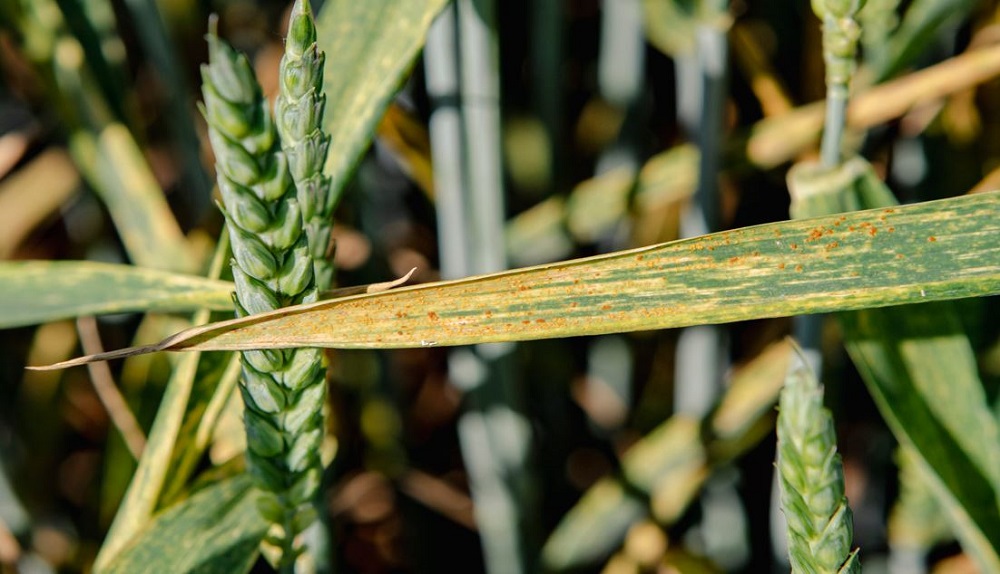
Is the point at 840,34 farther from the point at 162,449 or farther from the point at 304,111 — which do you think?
the point at 162,449

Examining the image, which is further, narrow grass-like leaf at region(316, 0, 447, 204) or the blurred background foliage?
the blurred background foliage

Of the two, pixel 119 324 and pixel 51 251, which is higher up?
pixel 51 251

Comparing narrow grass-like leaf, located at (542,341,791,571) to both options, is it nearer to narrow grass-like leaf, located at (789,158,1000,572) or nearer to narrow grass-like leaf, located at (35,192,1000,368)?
narrow grass-like leaf, located at (789,158,1000,572)

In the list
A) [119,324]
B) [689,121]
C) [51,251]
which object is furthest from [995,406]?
[51,251]

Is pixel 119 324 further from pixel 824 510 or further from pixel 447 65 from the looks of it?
pixel 824 510

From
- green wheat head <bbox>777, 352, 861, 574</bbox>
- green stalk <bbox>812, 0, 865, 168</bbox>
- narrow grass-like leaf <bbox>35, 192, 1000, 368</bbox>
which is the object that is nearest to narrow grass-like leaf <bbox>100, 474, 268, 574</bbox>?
narrow grass-like leaf <bbox>35, 192, 1000, 368</bbox>

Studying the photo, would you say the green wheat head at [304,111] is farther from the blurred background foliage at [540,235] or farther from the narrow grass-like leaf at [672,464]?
the narrow grass-like leaf at [672,464]

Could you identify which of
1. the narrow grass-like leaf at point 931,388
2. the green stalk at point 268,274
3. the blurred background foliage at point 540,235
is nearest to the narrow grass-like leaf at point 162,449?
the blurred background foliage at point 540,235
